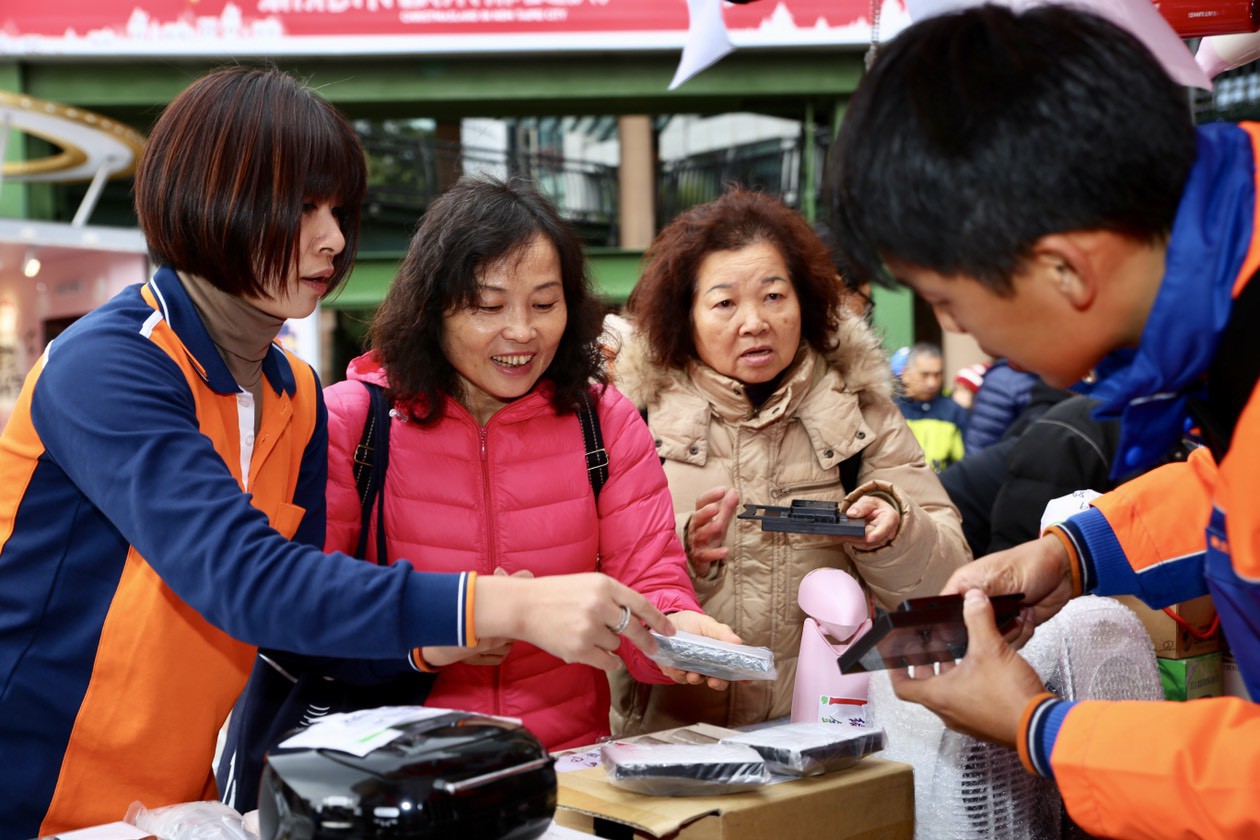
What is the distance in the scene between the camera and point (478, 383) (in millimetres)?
2197

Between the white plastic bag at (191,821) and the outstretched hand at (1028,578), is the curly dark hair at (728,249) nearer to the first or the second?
the outstretched hand at (1028,578)

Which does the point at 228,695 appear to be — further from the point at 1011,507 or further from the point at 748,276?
the point at 1011,507

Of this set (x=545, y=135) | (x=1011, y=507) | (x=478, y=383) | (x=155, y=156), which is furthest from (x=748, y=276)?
(x=545, y=135)

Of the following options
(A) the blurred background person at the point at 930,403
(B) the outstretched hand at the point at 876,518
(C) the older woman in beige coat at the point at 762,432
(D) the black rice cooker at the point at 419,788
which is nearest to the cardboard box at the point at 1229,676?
(C) the older woman in beige coat at the point at 762,432

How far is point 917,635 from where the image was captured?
4.69ft

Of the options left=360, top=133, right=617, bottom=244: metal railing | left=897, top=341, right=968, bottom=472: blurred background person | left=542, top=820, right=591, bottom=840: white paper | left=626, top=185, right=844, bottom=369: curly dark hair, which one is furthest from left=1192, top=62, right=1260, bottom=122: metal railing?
left=542, top=820, right=591, bottom=840: white paper

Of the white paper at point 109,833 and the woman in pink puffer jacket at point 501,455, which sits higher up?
the woman in pink puffer jacket at point 501,455

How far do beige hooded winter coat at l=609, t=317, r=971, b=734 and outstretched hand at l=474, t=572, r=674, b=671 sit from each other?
1.07 meters

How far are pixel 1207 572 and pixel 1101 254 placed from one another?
0.40 metres

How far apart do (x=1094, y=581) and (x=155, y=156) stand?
1.54 metres

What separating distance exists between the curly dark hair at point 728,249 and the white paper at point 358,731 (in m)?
1.65

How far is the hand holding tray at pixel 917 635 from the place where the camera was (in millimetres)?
1379

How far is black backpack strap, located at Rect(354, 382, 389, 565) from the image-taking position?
212cm

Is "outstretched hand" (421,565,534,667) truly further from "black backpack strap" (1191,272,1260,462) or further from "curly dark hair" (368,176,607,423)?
"black backpack strap" (1191,272,1260,462)
